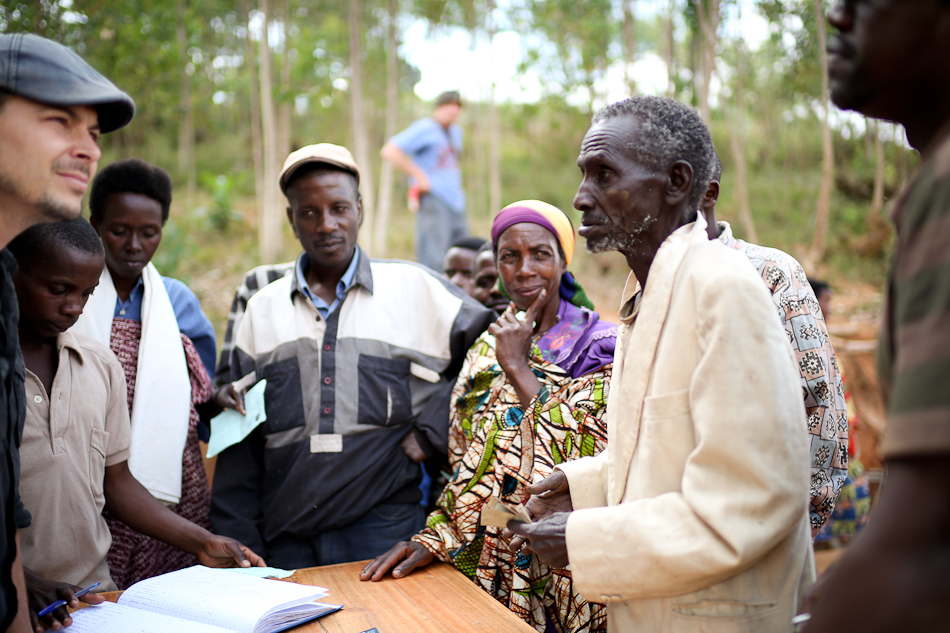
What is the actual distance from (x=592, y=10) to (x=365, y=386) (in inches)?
532

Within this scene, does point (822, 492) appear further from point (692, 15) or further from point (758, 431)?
point (692, 15)

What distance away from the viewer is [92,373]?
80.9 inches

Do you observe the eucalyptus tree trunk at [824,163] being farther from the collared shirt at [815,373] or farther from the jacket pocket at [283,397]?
the jacket pocket at [283,397]

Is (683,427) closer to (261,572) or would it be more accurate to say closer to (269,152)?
(261,572)

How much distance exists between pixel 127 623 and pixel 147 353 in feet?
3.87

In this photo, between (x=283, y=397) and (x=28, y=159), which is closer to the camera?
(x=28, y=159)

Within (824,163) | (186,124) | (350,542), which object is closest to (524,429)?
(350,542)

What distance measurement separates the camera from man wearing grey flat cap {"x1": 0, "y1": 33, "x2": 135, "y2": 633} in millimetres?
1311

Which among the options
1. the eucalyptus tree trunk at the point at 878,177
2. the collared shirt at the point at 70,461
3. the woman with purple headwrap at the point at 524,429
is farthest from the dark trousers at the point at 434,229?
the eucalyptus tree trunk at the point at 878,177

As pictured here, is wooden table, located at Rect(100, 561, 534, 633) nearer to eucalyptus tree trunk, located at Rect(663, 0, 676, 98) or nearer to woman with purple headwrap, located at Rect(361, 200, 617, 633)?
woman with purple headwrap, located at Rect(361, 200, 617, 633)

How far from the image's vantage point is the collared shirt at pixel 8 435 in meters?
1.40

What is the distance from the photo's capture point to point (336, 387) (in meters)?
2.52

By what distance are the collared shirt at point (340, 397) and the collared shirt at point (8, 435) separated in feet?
3.48

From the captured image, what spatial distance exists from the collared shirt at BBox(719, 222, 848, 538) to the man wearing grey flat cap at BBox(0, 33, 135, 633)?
1627 millimetres
